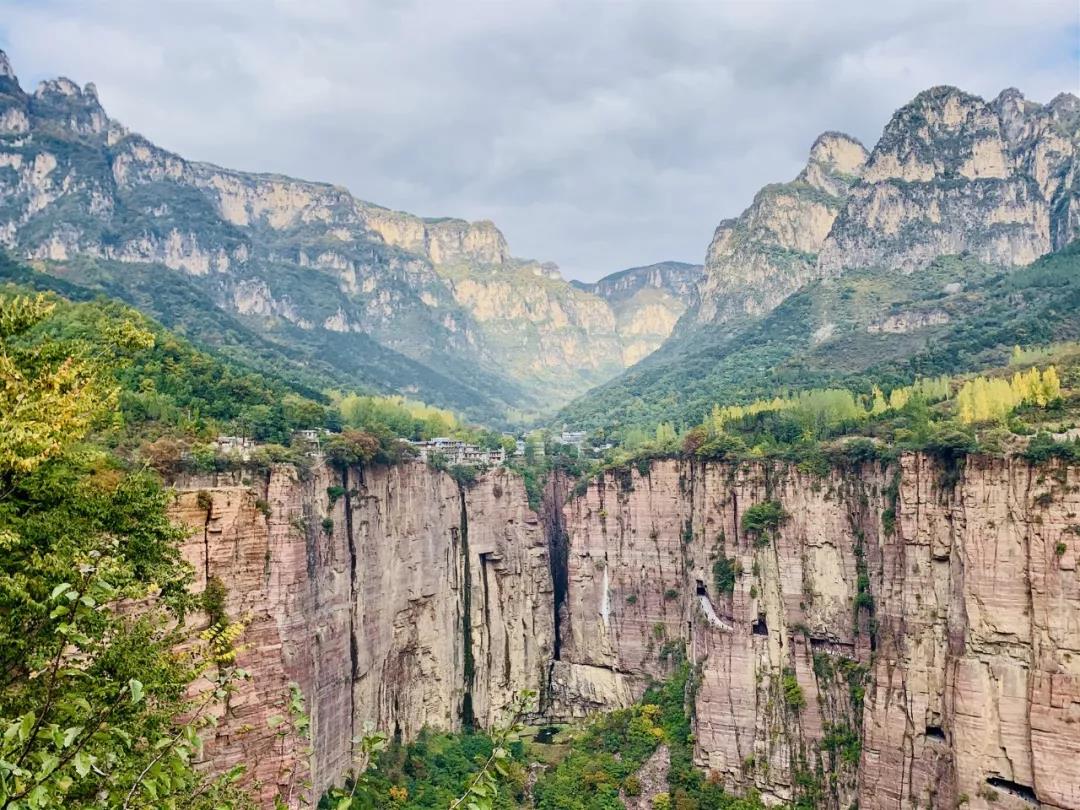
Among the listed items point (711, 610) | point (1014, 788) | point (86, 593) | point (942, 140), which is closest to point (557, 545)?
point (711, 610)

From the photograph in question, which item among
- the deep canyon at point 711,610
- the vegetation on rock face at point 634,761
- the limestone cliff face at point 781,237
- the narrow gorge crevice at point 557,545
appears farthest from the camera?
the limestone cliff face at point 781,237

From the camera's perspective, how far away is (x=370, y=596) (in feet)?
128

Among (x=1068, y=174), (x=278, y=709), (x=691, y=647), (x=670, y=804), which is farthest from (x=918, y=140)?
(x=278, y=709)

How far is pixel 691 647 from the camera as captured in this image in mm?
45906

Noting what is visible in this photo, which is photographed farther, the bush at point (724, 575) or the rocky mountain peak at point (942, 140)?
the rocky mountain peak at point (942, 140)

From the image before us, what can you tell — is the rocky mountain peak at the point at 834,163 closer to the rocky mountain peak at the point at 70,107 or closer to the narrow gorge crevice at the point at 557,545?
the narrow gorge crevice at the point at 557,545

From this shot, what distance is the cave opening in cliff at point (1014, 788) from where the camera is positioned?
29.6m

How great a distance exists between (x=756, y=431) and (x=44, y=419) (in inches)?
1823

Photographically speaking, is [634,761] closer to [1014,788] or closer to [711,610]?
[711,610]

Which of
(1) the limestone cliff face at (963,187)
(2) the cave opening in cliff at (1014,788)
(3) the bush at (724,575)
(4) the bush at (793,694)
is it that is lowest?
(2) the cave opening in cliff at (1014,788)

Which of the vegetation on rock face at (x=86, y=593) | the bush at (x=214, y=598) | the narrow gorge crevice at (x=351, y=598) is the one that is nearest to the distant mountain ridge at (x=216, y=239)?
the narrow gorge crevice at (x=351, y=598)

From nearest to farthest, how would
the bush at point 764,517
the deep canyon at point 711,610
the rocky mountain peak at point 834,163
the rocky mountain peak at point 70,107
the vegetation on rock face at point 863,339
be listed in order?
the deep canyon at point 711,610 → the bush at point 764,517 → the vegetation on rock face at point 863,339 → the rocky mountain peak at point 70,107 → the rocky mountain peak at point 834,163

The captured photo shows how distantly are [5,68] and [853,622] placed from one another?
13565cm

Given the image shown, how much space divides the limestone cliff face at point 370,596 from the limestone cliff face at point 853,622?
4069 mm
